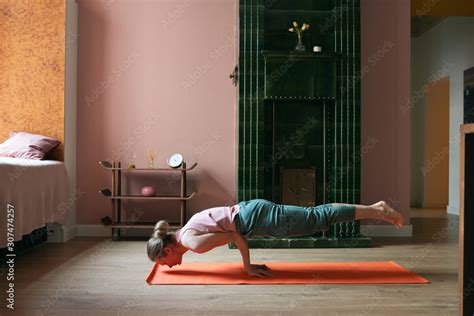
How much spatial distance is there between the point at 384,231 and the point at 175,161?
227cm

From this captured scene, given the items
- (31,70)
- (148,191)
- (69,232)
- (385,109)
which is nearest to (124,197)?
(148,191)

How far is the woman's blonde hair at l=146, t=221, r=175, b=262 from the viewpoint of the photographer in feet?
11.2

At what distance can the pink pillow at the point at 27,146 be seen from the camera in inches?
186

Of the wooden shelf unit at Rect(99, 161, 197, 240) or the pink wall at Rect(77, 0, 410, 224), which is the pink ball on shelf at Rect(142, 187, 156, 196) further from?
the pink wall at Rect(77, 0, 410, 224)

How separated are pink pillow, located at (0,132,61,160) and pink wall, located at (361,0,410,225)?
3125 mm

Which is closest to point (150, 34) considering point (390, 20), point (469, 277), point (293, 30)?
point (293, 30)

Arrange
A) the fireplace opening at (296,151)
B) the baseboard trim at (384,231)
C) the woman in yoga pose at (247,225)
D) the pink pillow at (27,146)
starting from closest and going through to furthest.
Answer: the woman in yoga pose at (247,225) → the pink pillow at (27,146) → the fireplace opening at (296,151) → the baseboard trim at (384,231)

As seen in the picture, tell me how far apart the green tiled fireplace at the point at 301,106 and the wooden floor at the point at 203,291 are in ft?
2.55

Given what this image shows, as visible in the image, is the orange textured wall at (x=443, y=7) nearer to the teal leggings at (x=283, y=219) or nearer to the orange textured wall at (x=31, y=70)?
the teal leggings at (x=283, y=219)

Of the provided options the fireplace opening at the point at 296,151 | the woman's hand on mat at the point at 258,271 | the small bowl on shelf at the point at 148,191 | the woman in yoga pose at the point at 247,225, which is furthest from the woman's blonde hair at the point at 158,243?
the fireplace opening at the point at 296,151

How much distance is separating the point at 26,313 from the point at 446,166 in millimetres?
8469

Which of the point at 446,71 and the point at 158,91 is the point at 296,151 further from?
the point at 446,71

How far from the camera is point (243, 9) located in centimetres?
498

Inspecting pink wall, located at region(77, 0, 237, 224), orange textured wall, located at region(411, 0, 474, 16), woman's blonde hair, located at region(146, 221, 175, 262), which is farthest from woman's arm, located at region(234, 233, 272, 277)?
orange textured wall, located at region(411, 0, 474, 16)
